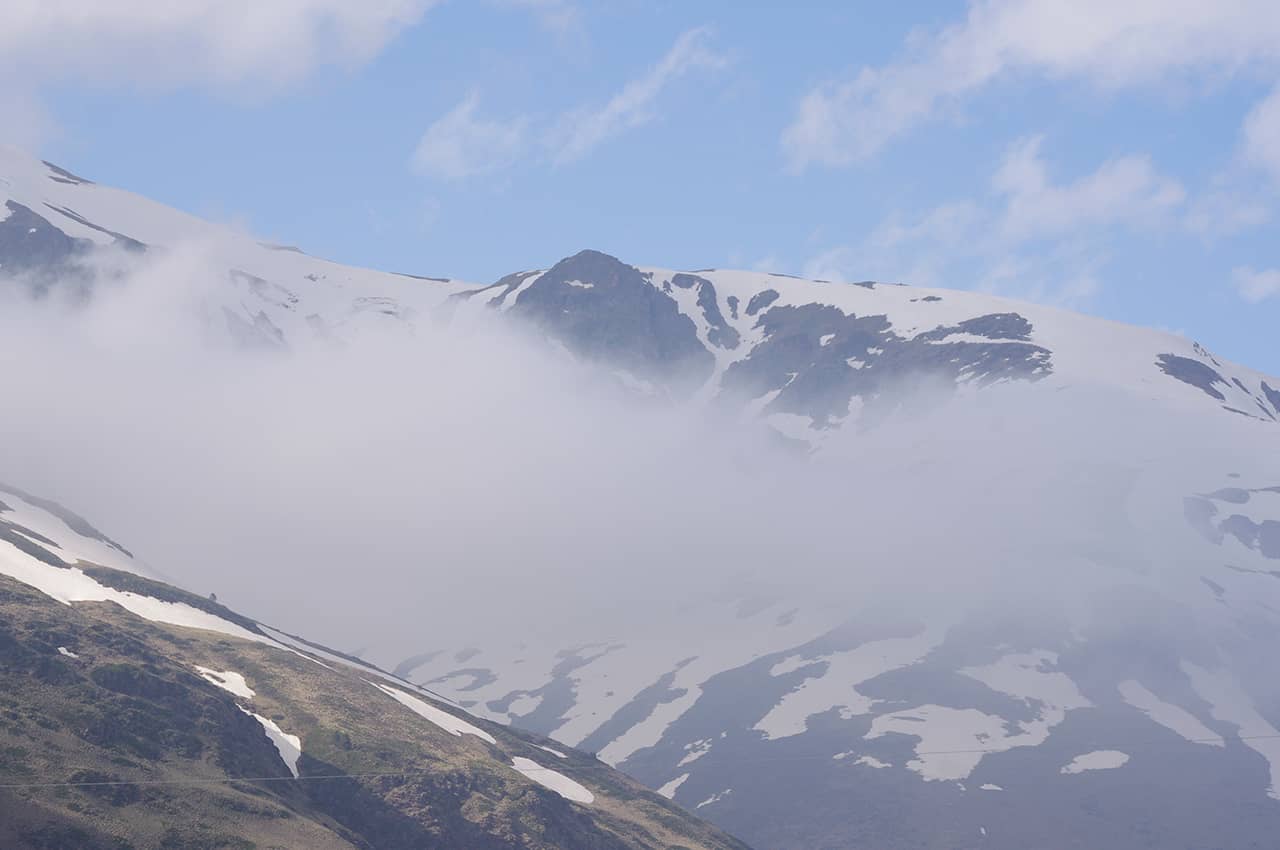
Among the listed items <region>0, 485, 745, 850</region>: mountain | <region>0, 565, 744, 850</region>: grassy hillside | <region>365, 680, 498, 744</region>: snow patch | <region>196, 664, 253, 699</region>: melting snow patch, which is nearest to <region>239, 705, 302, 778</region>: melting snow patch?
<region>0, 485, 745, 850</region>: mountain

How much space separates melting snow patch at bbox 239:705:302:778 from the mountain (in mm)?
262

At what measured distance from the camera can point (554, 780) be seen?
6909 inches

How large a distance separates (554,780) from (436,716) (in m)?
17.2

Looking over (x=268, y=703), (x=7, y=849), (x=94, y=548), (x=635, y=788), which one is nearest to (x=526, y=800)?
(x=268, y=703)

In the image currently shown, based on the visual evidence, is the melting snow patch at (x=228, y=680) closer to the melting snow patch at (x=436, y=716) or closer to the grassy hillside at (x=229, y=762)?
the grassy hillside at (x=229, y=762)

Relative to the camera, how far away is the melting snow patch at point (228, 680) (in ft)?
502

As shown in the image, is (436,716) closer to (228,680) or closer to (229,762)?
(228,680)

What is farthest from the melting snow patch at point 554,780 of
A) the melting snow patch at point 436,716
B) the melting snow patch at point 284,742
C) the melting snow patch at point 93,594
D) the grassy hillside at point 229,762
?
the melting snow patch at point 93,594

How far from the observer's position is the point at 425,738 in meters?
161

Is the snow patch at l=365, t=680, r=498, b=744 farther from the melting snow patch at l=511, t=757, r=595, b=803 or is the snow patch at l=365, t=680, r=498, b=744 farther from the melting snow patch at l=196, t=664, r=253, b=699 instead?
the melting snow patch at l=196, t=664, r=253, b=699

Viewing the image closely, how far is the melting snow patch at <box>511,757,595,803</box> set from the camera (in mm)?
171000

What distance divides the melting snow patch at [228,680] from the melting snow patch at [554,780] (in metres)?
34.9

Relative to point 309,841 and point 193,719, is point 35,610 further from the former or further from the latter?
point 309,841

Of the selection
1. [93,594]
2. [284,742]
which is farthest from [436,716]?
[93,594]
